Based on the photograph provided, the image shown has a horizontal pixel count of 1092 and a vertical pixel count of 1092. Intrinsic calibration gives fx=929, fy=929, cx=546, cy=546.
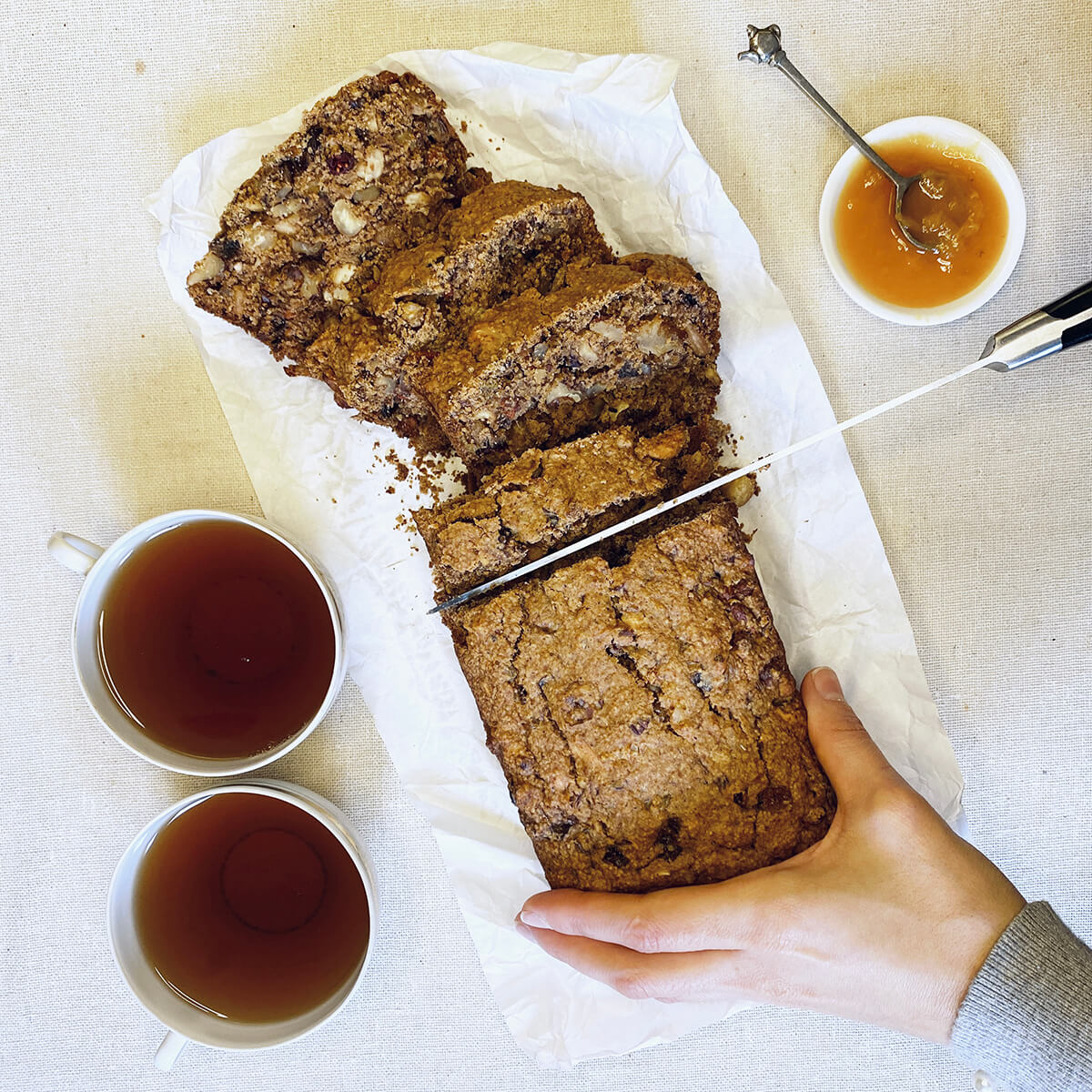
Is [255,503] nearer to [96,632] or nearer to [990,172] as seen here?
[96,632]

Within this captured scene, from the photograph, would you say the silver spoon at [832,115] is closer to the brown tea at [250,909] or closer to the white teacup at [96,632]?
the white teacup at [96,632]

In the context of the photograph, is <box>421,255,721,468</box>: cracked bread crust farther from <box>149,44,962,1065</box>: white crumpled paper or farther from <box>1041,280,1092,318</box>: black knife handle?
<box>1041,280,1092,318</box>: black knife handle

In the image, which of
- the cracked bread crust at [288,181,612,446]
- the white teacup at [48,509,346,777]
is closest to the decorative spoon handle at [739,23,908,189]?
the cracked bread crust at [288,181,612,446]

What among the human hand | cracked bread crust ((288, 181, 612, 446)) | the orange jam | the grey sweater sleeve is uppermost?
cracked bread crust ((288, 181, 612, 446))

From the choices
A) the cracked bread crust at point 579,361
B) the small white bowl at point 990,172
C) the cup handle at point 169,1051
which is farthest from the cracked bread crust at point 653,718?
the cup handle at point 169,1051

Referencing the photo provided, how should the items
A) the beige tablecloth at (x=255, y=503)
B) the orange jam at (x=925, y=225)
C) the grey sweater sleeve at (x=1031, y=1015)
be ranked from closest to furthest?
the grey sweater sleeve at (x=1031, y=1015)
the orange jam at (x=925, y=225)
the beige tablecloth at (x=255, y=503)

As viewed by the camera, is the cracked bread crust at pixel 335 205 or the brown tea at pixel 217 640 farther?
the brown tea at pixel 217 640

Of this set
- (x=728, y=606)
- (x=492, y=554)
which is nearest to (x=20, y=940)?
(x=492, y=554)

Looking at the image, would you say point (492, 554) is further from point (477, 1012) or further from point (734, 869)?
point (477, 1012)
